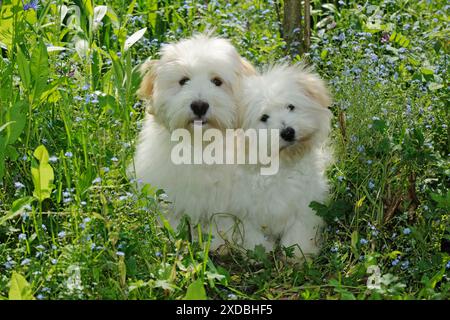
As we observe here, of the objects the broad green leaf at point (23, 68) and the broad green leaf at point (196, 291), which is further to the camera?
the broad green leaf at point (23, 68)

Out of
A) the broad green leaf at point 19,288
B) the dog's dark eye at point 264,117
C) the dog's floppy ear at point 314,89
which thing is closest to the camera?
the broad green leaf at point 19,288

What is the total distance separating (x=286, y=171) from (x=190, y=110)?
0.56 meters

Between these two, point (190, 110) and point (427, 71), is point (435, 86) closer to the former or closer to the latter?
point (427, 71)

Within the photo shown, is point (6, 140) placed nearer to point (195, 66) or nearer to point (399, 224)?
point (195, 66)

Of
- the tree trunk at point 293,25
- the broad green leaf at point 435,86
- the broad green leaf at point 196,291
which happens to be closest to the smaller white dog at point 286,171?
the broad green leaf at point 435,86

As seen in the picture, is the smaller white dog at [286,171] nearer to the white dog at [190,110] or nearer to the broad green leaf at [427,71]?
the white dog at [190,110]

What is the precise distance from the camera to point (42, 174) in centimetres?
364

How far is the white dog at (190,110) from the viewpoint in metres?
3.81

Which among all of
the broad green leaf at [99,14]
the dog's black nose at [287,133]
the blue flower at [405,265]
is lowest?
the blue flower at [405,265]

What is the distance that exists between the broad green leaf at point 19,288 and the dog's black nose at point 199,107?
3.42 ft

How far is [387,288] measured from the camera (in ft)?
11.2

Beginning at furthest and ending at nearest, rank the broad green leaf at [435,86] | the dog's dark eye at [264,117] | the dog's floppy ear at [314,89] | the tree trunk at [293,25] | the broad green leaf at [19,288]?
the tree trunk at [293,25] < the broad green leaf at [435,86] < the dog's floppy ear at [314,89] < the dog's dark eye at [264,117] < the broad green leaf at [19,288]

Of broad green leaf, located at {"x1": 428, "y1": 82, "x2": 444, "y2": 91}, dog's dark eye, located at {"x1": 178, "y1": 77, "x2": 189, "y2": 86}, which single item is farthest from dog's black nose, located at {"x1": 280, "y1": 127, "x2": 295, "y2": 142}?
broad green leaf, located at {"x1": 428, "y1": 82, "x2": 444, "y2": 91}
